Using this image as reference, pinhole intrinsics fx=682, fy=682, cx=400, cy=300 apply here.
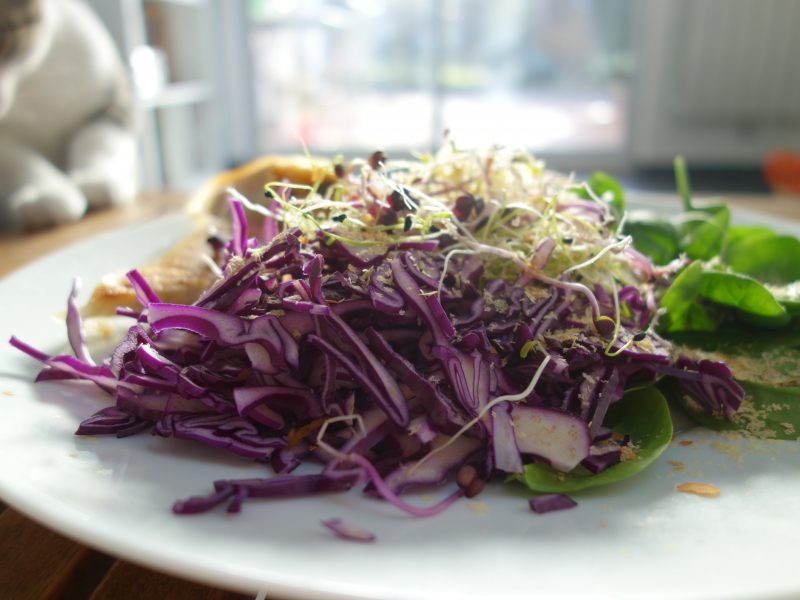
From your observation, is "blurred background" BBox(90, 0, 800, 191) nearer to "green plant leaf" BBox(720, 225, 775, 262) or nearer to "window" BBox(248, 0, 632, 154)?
"window" BBox(248, 0, 632, 154)

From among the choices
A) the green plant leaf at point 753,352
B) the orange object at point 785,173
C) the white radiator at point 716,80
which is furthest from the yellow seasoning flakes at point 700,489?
the white radiator at point 716,80

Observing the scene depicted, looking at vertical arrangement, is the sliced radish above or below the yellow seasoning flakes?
above

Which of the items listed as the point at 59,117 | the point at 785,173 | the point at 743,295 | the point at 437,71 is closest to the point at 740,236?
the point at 743,295

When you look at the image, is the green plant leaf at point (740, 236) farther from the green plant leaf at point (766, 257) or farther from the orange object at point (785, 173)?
the orange object at point (785, 173)

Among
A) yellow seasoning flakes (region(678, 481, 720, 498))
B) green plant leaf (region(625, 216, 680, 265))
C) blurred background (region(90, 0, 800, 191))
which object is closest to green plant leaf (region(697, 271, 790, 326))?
green plant leaf (region(625, 216, 680, 265))

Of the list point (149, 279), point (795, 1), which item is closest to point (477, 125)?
point (795, 1)

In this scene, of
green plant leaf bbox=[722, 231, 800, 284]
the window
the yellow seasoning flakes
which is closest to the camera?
the yellow seasoning flakes

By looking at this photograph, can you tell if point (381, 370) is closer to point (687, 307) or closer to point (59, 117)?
point (687, 307)
